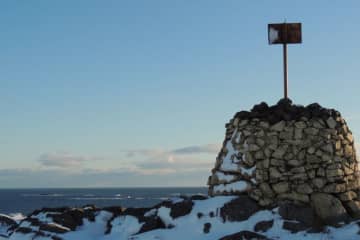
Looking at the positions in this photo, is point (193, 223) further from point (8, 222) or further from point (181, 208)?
point (8, 222)

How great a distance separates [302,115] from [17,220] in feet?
34.6

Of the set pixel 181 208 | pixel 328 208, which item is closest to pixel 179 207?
pixel 181 208

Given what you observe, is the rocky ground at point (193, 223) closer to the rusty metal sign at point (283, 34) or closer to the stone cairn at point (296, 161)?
the stone cairn at point (296, 161)

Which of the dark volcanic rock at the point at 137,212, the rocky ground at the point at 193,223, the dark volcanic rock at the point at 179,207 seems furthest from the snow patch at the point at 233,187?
the dark volcanic rock at the point at 137,212

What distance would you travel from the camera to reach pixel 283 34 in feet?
64.3

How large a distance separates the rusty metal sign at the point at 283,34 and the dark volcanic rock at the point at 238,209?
5321 millimetres

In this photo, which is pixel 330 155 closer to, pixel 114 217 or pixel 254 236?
pixel 254 236

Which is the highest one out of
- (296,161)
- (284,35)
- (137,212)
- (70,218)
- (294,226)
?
(284,35)

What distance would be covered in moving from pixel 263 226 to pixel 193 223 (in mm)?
1985

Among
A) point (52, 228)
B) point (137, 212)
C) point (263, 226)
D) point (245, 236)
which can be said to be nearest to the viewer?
point (245, 236)

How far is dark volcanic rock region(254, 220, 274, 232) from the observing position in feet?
53.7

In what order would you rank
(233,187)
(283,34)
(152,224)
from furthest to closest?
1. (283,34)
2. (233,187)
3. (152,224)

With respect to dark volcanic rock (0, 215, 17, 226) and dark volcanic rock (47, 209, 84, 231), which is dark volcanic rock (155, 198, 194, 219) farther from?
dark volcanic rock (0, 215, 17, 226)

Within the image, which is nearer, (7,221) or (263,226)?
(263,226)
